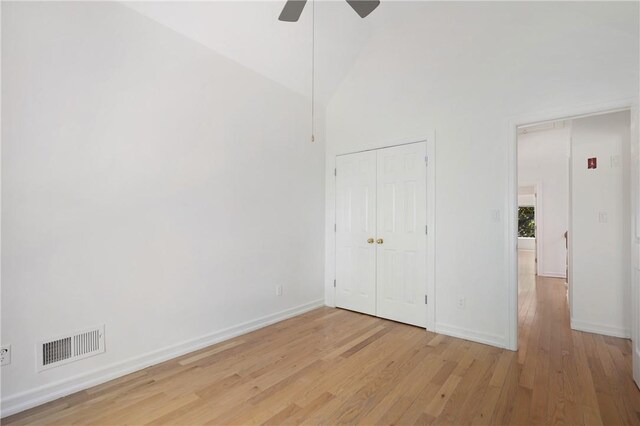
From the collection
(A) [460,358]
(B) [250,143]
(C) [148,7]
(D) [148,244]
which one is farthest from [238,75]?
(A) [460,358]

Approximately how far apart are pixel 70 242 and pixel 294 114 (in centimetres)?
280

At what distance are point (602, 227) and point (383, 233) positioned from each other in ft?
8.11

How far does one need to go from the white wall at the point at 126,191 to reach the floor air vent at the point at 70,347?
5 cm

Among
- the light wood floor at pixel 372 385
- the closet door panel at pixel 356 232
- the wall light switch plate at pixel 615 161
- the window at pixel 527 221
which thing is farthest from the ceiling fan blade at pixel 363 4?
the window at pixel 527 221

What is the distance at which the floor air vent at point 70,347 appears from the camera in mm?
2096

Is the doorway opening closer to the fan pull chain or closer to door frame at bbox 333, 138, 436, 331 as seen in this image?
door frame at bbox 333, 138, 436, 331

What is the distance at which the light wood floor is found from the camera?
6.35 feet

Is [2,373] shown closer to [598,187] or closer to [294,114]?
[294,114]

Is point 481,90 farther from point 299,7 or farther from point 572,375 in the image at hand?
point 572,375

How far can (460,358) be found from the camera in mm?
2744

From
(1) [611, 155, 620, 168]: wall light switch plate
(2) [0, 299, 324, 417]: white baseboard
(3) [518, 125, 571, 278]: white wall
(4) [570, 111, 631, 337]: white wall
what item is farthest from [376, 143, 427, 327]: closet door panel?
(3) [518, 125, 571, 278]: white wall

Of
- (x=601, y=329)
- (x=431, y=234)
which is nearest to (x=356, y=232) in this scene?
(x=431, y=234)

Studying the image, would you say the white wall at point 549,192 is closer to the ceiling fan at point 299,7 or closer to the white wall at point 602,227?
the white wall at point 602,227

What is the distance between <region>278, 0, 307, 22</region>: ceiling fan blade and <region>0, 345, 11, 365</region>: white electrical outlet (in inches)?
116
